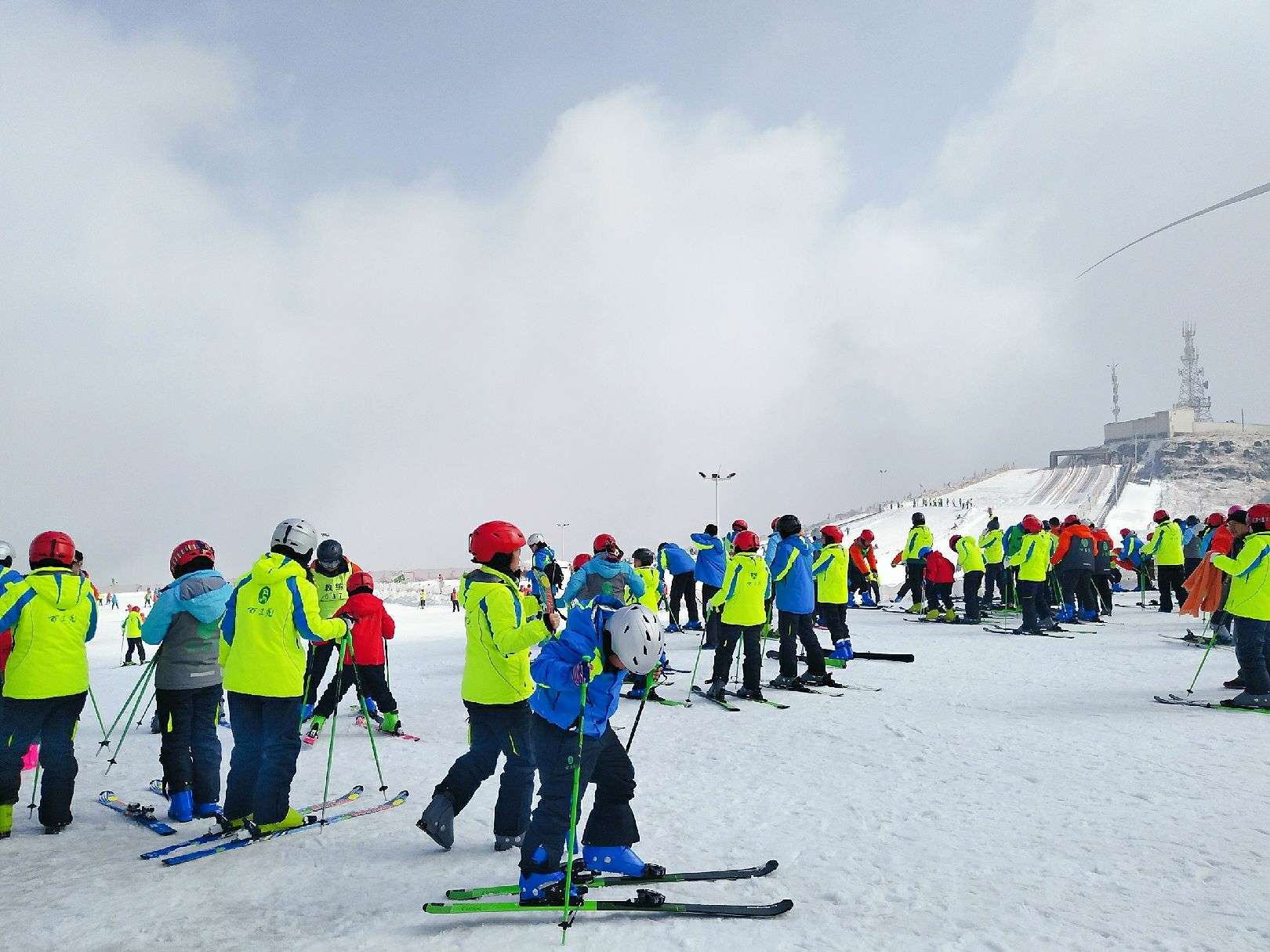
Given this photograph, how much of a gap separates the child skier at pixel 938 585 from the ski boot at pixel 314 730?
572 inches

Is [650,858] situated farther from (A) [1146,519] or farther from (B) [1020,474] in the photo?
(B) [1020,474]

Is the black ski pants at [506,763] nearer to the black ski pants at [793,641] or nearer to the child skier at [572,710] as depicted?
the child skier at [572,710]

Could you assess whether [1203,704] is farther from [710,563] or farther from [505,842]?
[710,563]

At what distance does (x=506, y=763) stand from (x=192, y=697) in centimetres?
251

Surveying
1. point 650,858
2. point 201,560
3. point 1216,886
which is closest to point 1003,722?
point 1216,886

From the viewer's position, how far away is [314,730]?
8.27 m

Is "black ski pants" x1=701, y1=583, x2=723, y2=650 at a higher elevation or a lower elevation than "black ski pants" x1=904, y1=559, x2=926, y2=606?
lower

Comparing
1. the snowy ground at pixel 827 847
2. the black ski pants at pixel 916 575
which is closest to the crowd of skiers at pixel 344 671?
the snowy ground at pixel 827 847

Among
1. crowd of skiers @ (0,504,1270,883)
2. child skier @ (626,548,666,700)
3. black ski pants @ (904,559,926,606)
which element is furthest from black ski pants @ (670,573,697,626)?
crowd of skiers @ (0,504,1270,883)

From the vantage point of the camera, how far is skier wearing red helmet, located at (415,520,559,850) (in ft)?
15.2

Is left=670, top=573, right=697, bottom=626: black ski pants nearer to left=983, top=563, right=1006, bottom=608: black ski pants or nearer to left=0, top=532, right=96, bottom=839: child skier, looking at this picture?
left=983, top=563, right=1006, bottom=608: black ski pants

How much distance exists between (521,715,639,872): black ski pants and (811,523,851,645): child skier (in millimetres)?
9214

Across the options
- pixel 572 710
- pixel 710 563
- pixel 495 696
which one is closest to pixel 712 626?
pixel 710 563

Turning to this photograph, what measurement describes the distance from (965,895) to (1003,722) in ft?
14.6
